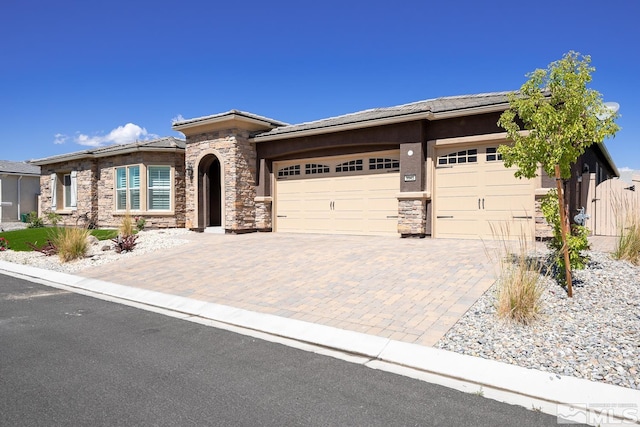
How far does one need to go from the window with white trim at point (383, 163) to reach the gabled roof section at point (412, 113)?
1.28 metres

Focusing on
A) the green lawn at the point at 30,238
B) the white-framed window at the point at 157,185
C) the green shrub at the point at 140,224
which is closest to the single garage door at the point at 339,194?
the white-framed window at the point at 157,185

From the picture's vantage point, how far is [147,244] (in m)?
14.7

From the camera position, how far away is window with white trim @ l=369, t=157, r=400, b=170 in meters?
14.3

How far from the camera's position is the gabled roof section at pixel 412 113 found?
12531 millimetres

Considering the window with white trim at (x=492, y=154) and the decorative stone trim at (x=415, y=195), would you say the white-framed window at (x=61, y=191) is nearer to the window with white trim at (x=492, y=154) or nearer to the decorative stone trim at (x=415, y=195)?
the decorative stone trim at (x=415, y=195)

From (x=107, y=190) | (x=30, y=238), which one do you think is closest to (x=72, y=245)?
(x=30, y=238)

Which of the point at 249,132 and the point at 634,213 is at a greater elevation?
the point at 249,132

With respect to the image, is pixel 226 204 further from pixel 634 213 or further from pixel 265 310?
pixel 634 213

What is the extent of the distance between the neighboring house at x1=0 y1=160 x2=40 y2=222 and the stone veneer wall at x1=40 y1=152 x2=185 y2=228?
544 cm

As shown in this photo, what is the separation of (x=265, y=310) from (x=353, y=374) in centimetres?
273

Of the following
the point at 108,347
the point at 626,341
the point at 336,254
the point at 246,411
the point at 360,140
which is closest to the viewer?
the point at 246,411

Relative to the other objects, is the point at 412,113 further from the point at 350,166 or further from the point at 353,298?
the point at 353,298

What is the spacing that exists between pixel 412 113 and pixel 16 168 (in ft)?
98.6

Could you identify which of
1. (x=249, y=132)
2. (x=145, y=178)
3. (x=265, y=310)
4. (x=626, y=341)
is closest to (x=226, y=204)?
(x=249, y=132)
